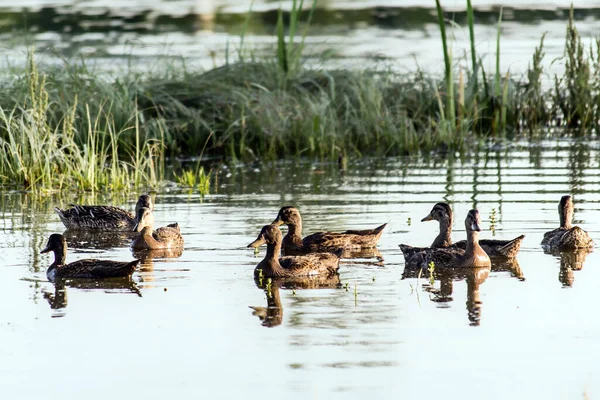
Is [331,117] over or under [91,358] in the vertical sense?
over

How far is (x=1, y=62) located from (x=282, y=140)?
314 inches

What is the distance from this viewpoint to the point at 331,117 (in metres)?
19.0

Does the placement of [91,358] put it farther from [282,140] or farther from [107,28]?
[107,28]

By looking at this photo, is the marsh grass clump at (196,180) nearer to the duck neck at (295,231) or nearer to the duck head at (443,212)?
the duck neck at (295,231)

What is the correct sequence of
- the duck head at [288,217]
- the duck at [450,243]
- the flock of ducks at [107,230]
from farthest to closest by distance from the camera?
the duck head at [288,217] → the duck at [450,243] → the flock of ducks at [107,230]

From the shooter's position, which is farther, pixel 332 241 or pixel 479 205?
pixel 479 205

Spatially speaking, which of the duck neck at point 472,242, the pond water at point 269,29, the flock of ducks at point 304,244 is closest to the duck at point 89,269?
the flock of ducks at point 304,244

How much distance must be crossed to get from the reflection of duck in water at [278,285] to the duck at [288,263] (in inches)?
2.1

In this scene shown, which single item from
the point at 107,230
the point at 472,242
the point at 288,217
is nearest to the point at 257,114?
the point at 107,230

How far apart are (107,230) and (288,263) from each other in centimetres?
353

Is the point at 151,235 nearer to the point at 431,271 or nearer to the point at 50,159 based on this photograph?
the point at 431,271

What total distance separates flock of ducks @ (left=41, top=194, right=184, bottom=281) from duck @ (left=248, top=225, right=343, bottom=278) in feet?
3.80

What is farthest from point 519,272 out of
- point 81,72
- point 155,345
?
point 81,72

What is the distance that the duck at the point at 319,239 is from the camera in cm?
1236
